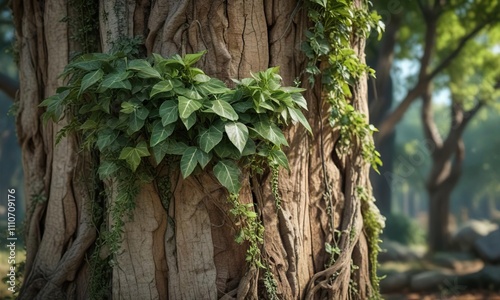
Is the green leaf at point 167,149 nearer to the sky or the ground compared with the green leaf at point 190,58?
nearer to the ground

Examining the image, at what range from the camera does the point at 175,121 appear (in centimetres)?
304

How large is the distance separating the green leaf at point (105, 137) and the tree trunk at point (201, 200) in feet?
1.35

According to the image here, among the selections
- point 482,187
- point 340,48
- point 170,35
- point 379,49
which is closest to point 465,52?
point 379,49

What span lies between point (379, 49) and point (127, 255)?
1115 centimetres

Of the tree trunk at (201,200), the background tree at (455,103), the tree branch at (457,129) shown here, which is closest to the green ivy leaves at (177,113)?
the tree trunk at (201,200)

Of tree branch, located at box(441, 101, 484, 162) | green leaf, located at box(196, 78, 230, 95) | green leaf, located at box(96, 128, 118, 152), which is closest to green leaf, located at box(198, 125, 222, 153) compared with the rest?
green leaf, located at box(196, 78, 230, 95)

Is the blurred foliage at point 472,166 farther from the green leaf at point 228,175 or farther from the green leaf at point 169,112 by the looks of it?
the green leaf at point 169,112

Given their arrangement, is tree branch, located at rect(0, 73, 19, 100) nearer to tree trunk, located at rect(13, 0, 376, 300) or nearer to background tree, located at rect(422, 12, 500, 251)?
tree trunk, located at rect(13, 0, 376, 300)

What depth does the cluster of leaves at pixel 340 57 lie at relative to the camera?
354 cm

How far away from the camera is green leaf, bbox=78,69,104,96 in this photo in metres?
3.02

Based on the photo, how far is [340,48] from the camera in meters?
3.66

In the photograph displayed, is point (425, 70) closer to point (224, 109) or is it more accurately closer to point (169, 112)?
point (224, 109)

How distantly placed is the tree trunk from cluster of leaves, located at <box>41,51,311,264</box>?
0.15m

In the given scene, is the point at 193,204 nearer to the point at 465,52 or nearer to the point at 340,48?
the point at 340,48
